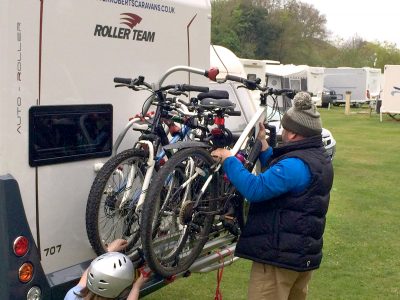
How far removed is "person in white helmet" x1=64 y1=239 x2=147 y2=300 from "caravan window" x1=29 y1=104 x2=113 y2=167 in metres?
0.68

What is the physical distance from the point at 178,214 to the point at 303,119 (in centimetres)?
98

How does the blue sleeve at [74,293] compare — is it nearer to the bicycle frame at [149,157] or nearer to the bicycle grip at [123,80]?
the bicycle frame at [149,157]

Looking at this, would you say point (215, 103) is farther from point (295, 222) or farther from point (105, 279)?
point (105, 279)

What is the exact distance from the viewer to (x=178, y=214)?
3.61m

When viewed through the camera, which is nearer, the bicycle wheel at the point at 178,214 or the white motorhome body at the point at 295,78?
the bicycle wheel at the point at 178,214


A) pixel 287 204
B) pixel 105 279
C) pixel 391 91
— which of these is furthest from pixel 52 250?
pixel 391 91

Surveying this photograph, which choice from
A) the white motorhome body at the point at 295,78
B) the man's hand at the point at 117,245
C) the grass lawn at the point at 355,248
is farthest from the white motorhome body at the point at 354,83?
the man's hand at the point at 117,245

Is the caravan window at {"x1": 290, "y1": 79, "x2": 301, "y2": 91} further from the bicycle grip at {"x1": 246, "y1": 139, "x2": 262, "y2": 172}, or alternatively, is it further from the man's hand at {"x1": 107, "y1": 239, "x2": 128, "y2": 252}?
the man's hand at {"x1": 107, "y1": 239, "x2": 128, "y2": 252}

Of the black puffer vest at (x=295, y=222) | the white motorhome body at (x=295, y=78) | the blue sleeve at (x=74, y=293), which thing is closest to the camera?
the blue sleeve at (x=74, y=293)

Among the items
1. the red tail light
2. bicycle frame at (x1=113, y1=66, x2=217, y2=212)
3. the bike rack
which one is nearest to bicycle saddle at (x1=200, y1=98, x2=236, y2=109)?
bicycle frame at (x1=113, y1=66, x2=217, y2=212)

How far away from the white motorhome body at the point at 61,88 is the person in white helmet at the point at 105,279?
26 cm

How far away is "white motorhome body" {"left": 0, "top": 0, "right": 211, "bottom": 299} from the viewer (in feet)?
10.3

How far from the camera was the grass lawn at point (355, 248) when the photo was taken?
5938 millimetres

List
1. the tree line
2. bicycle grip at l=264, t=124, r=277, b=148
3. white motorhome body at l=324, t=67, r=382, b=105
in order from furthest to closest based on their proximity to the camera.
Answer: the tree line < white motorhome body at l=324, t=67, r=382, b=105 < bicycle grip at l=264, t=124, r=277, b=148
